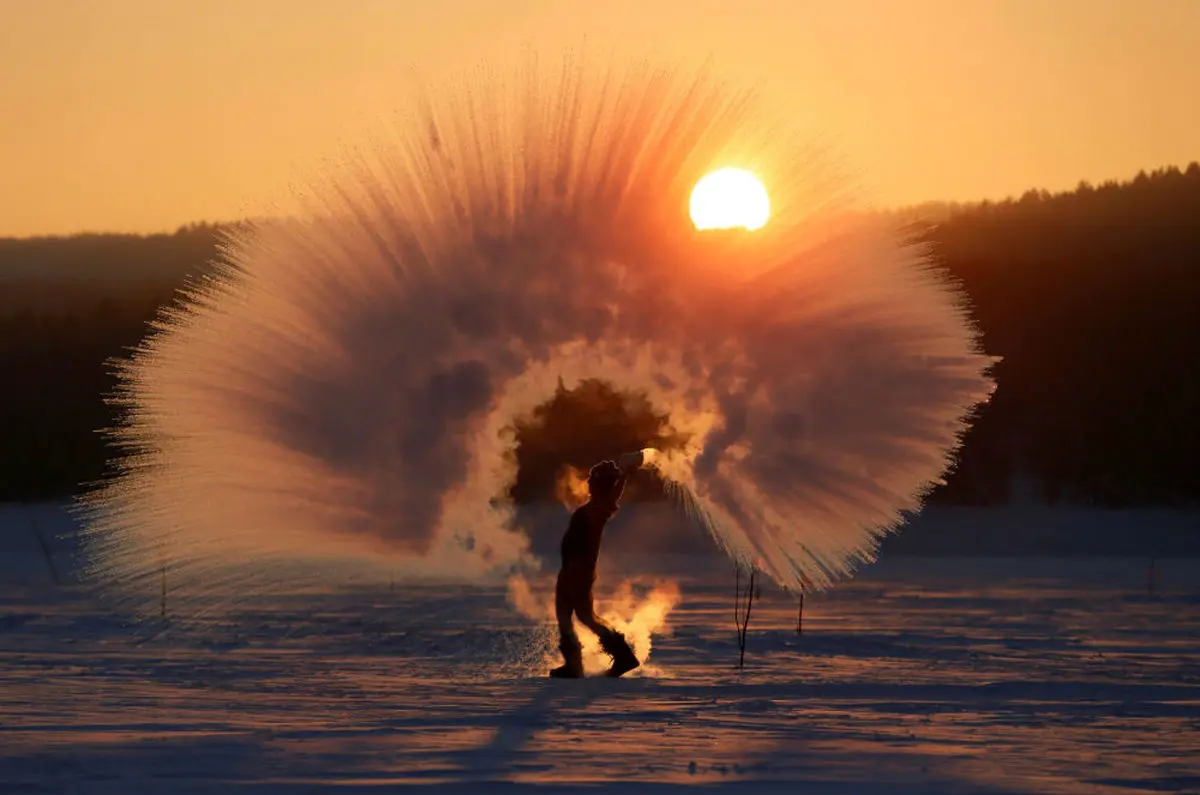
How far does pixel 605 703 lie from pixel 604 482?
1.96 m

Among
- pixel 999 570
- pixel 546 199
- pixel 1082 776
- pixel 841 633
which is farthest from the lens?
pixel 999 570

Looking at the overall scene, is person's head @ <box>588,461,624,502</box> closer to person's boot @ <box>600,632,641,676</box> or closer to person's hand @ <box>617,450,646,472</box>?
person's hand @ <box>617,450,646,472</box>

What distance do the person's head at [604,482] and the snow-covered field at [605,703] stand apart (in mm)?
1213

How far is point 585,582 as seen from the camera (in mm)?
11531

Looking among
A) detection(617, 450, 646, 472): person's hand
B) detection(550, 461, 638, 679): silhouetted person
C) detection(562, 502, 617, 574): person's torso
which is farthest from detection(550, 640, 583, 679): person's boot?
detection(617, 450, 646, 472): person's hand

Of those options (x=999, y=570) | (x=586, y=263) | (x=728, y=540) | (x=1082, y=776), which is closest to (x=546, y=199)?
(x=586, y=263)

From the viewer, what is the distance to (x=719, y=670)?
11.8m

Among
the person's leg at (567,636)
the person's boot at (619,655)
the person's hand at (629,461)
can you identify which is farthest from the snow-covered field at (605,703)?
the person's hand at (629,461)

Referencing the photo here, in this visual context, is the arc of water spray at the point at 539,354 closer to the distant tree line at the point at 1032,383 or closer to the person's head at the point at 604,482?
the person's head at the point at 604,482

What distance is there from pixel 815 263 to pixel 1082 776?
5929mm

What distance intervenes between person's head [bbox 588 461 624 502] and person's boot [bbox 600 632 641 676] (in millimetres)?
919

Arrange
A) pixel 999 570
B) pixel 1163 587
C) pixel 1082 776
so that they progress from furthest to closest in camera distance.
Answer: pixel 999 570
pixel 1163 587
pixel 1082 776

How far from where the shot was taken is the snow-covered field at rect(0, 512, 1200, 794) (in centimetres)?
777

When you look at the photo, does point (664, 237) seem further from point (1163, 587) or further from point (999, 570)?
Answer: point (999, 570)
